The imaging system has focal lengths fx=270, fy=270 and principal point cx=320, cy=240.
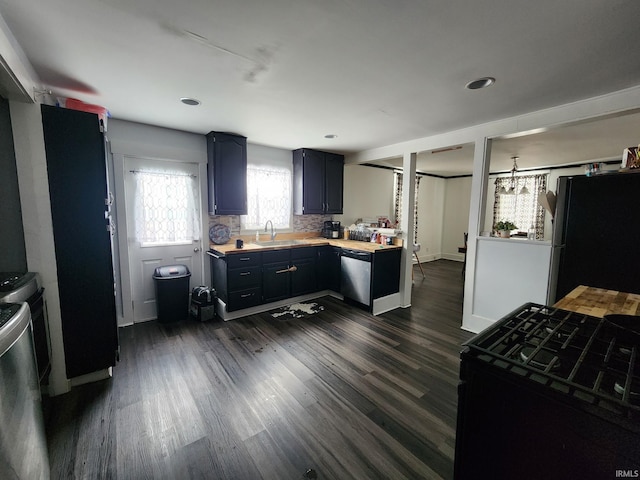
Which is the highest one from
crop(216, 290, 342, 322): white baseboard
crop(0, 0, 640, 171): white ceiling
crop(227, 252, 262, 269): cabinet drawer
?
crop(0, 0, 640, 171): white ceiling

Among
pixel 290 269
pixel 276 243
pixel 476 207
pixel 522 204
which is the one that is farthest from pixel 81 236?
pixel 522 204

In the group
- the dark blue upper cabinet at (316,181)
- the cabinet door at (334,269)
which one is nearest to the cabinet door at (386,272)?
the cabinet door at (334,269)

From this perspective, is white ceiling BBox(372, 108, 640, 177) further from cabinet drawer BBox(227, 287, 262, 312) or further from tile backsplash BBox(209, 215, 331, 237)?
cabinet drawer BBox(227, 287, 262, 312)

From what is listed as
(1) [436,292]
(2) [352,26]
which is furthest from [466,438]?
(1) [436,292]

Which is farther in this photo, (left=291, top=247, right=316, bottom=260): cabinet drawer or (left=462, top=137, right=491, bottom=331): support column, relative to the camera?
(left=291, top=247, right=316, bottom=260): cabinet drawer

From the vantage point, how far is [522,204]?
6.35 metres

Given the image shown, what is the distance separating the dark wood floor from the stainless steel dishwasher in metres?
0.67

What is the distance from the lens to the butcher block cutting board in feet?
4.37

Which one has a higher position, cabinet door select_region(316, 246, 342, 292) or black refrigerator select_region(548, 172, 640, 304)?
black refrigerator select_region(548, 172, 640, 304)

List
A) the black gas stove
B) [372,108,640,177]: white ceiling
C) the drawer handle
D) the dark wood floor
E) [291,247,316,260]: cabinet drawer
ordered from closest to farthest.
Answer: the black gas stove < the dark wood floor < [372,108,640,177]: white ceiling < the drawer handle < [291,247,316,260]: cabinet drawer

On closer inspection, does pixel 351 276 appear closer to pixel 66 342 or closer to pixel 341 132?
pixel 341 132

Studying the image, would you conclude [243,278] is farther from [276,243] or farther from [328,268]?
[328,268]

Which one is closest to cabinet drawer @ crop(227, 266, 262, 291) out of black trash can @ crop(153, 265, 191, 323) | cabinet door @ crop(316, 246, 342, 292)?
black trash can @ crop(153, 265, 191, 323)

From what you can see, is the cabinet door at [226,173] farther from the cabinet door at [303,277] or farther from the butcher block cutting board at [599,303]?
the butcher block cutting board at [599,303]
